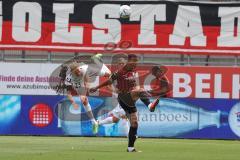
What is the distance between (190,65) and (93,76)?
389 cm

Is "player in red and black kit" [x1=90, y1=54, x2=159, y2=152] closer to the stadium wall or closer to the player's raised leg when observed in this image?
the player's raised leg

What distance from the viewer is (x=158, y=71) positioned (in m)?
26.6

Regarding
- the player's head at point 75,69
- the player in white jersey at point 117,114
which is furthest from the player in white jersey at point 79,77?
the player in white jersey at point 117,114

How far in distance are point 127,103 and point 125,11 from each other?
10299 mm

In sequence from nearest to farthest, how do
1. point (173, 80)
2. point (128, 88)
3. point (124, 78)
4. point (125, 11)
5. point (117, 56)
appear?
1. point (124, 78)
2. point (128, 88)
3. point (173, 80)
4. point (117, 56)
5. point (125, 11)

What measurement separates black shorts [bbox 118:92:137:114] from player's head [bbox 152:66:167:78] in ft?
29.0

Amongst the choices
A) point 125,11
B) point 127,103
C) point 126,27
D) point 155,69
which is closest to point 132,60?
point 127,103

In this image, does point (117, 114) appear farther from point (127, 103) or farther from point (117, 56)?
point (117, 56)

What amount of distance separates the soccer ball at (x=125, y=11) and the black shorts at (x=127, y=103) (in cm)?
996

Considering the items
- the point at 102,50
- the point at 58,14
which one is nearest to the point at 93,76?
the point at 102,50

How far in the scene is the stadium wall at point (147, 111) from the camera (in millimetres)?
25844

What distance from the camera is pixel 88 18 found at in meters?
28.1

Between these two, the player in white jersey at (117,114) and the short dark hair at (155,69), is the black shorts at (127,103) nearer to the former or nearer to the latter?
the player in white jersey at (117,114)

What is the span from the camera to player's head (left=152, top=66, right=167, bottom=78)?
26453 millimetres
